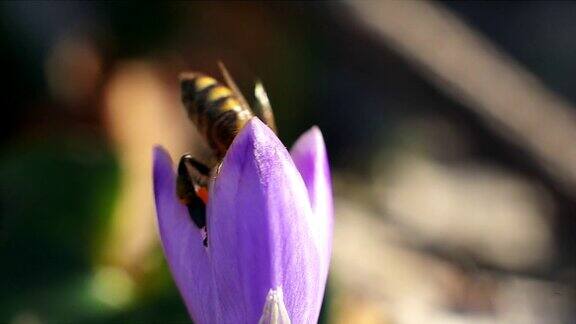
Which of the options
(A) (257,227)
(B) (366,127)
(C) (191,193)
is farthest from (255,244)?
(B) (366,127)

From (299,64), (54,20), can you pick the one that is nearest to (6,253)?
(54,20)

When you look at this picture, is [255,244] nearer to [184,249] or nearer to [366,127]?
[184,249]

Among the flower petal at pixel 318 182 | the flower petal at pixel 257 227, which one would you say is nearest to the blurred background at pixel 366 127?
the flower petal at pixel 318 182

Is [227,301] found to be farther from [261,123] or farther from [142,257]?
[142,257]

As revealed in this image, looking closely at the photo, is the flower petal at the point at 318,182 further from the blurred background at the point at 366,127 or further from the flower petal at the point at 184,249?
the blurred background at the point at 366,127

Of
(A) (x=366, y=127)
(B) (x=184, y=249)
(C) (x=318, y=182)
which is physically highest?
(A) (x=366, y=127)

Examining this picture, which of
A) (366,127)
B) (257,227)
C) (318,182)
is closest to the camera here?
(257,227)
